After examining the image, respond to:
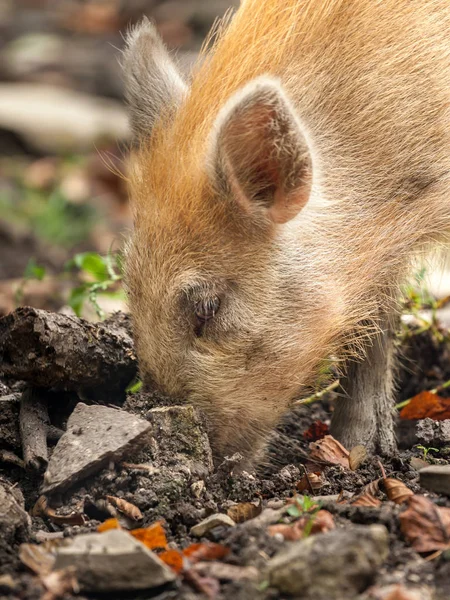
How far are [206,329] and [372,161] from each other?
3.21 ft

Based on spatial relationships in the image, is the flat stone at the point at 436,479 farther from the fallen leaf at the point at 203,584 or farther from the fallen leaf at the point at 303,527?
the fallen leaf at the point at 203,584

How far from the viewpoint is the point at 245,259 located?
3604mm

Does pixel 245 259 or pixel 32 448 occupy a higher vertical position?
pixel 245 259

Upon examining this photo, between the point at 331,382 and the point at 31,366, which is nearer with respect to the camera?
the point at 31,366

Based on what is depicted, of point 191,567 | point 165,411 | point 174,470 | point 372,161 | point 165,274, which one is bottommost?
point 191,567

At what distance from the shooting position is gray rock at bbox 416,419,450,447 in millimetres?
3693

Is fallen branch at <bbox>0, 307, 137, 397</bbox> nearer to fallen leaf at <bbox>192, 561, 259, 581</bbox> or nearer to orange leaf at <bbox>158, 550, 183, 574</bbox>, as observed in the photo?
orange leaf at <bbox>158, 550, 183, 574</bbox>

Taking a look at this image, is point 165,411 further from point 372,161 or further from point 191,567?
point 372,161

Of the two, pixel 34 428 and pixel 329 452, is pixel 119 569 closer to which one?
pixel 34 428

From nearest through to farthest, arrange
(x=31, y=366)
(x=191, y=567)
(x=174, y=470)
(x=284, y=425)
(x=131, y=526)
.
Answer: (x=191, y=567) → (x=131, y=526) → (x=174, y=470) → (x=31, y=366) → (x=284, y=425)

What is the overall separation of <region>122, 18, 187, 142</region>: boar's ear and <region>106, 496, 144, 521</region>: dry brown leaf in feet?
5.69

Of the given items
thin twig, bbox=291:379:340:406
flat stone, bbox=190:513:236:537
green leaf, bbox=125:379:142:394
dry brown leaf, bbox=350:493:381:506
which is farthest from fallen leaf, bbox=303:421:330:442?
flat stone, bbox=190:513:236:537

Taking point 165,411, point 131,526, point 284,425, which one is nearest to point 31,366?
point 165,411

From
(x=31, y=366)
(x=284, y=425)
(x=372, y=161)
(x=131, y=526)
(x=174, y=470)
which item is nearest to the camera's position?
(x=131, y=526)
